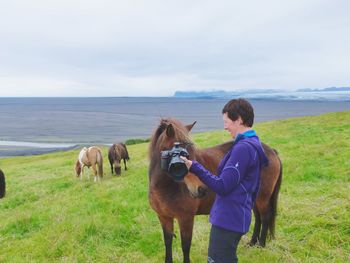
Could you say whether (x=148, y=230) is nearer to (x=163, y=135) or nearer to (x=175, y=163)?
(x=163, y=135)

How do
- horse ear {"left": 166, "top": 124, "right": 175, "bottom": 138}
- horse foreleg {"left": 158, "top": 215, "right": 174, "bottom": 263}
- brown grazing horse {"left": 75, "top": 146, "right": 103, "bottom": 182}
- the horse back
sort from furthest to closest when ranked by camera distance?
brown grazing horse {"left": 75, "top": 146, "right": 103, "bottom": 182}, the horse back, horse foreleg {"left": 158, "top": 215, "right": 174, "bottom": 263}, horse ear {"left": 166, "top": 124, "right": 175, "bottom": 138}

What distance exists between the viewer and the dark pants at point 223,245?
3.54m

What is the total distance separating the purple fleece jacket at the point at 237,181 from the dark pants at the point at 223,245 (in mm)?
Result: 81

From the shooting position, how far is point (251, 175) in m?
3.56

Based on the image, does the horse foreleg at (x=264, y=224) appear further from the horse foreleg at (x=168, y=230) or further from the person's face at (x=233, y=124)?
the person's face at (x=233, y=124)

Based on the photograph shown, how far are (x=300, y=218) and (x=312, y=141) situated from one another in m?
10.9

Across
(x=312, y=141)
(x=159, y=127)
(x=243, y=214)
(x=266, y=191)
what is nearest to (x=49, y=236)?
(x=159, y=127)

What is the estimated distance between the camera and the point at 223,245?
140 inches

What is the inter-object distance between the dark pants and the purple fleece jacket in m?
0.08

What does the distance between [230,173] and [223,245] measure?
82 centimetres

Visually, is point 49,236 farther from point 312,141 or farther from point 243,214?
point 312,141

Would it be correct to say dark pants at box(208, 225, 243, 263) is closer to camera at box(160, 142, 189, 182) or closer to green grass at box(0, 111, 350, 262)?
camera at box(160, 142, 189, 182)

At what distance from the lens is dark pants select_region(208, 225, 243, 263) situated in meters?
3.54

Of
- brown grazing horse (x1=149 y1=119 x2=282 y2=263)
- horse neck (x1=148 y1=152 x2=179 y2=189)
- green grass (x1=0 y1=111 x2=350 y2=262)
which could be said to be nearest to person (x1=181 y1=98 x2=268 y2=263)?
brown grazing horse (x1=149 y1=119 x2=282 y2=263)
